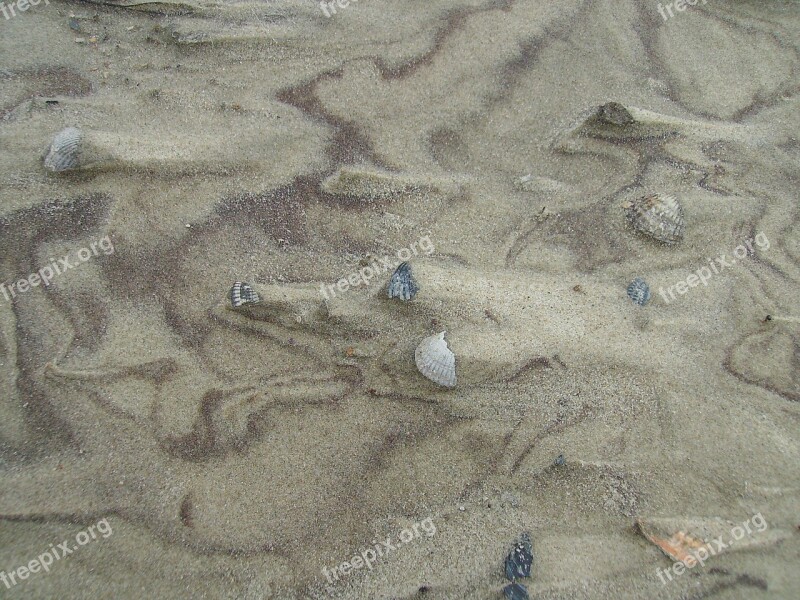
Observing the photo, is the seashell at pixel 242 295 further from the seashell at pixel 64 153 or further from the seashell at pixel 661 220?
the seashell at pixel 661 220

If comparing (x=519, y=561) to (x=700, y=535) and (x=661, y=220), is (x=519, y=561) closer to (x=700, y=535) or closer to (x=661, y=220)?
(x=700, y=535)

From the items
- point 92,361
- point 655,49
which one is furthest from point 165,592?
point 655,49

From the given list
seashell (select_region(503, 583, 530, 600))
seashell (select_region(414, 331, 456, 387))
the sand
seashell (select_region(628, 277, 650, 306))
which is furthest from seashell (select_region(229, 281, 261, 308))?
seashell (select_region(628, 277, 650, 306))

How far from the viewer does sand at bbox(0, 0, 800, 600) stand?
3412 mm

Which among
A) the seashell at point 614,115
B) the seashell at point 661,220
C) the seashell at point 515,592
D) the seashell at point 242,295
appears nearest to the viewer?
the seashell at point 515,592

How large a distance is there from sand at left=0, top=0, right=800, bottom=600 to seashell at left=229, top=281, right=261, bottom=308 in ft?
0.41

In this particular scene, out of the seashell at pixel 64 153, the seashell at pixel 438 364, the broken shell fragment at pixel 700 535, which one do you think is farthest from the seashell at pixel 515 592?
the seashell at pixel 64 153

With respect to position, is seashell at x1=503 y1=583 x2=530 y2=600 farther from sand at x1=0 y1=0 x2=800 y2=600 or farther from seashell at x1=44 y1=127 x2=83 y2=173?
seashell at x1=44 y1=127 x2=83 y2=173

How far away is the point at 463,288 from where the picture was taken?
4430 millimetres

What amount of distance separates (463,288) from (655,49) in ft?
14.3

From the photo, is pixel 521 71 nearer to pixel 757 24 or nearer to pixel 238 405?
pixel 757 24

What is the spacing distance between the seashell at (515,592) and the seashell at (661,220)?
11.0ft

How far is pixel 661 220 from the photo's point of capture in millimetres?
4895

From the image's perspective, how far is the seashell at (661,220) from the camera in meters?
4.89
